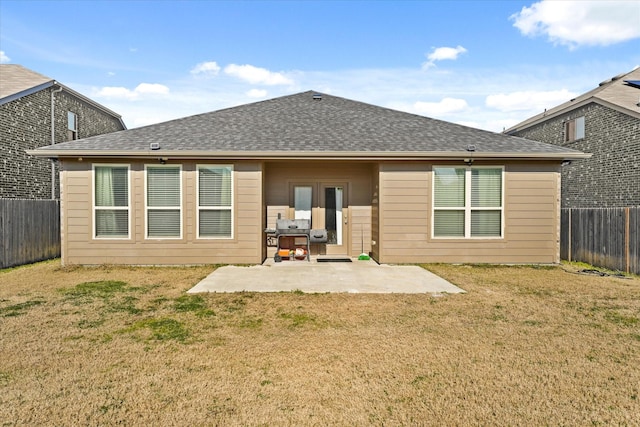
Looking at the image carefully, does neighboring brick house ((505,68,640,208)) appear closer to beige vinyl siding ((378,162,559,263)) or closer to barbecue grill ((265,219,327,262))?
beige vinyl siding ((378,162,559,263))

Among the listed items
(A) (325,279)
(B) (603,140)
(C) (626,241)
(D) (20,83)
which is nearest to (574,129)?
(B) (603,140)

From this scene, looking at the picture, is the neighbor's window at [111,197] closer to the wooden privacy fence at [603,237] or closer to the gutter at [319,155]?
the gutter at [319,155]

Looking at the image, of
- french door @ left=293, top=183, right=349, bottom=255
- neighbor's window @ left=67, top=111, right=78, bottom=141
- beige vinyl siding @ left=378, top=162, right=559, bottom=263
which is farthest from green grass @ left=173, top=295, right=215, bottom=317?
neighbor's window @ left=67, top=111, right=78, bottom=141

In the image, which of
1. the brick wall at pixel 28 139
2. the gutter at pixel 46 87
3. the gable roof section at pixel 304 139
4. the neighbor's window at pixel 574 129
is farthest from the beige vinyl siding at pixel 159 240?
the neighbor's window at pixel 574 129

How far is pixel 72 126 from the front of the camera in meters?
14.4

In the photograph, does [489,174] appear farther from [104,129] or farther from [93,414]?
[104,129]

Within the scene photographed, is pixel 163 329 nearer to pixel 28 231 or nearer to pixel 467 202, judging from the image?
pixel 467 202

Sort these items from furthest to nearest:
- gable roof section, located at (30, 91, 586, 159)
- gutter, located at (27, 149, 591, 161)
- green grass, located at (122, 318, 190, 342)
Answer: gable roof section, located at (30, 91, 586, 159), gutter, located at (27, 149, 591, 161), green grass, located at (122, 318, 190, 342)

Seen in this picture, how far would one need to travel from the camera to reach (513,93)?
2803 inches

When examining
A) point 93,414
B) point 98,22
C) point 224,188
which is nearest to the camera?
point 93,414

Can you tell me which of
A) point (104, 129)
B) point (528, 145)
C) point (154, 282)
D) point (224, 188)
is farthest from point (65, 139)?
point (528, 145)

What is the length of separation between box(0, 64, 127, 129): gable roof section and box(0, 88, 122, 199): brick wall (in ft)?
0.66

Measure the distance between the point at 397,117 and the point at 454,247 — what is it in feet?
15.0

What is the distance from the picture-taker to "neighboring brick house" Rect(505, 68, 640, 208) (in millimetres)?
11711
